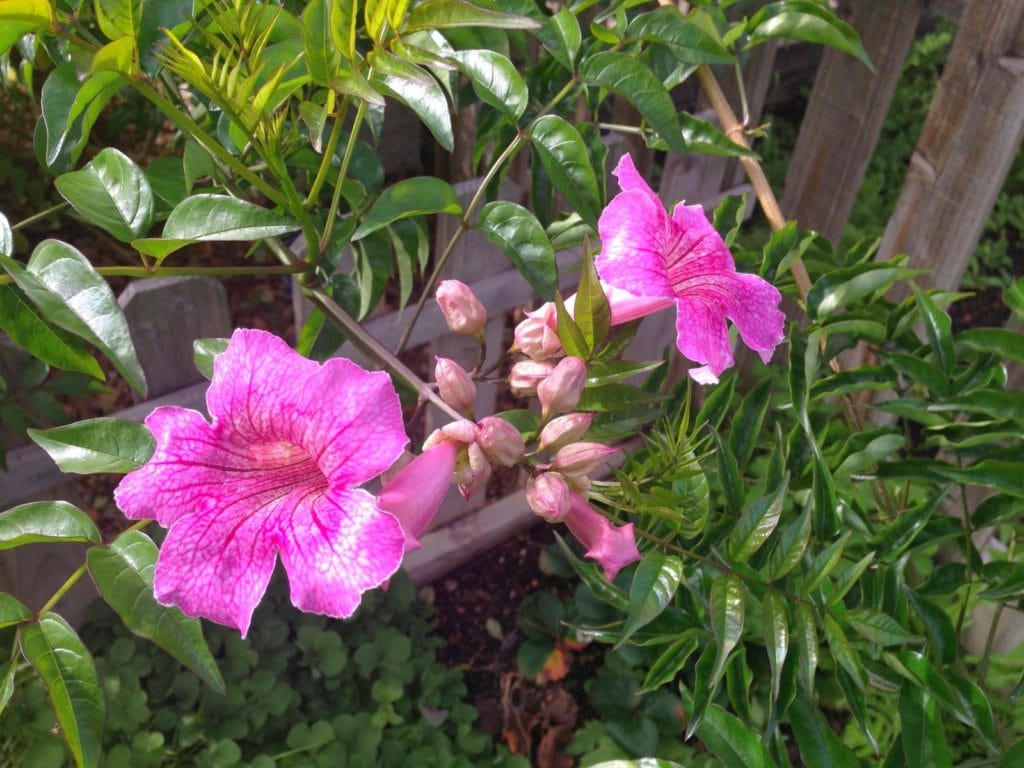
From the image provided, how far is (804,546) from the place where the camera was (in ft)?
3.54

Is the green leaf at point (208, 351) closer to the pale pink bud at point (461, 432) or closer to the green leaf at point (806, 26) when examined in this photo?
the pale pink bud at point (461, 432)

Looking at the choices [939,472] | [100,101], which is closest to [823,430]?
[939,472]

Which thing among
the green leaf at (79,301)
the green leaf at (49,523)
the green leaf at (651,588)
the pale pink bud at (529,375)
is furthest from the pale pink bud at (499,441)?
the green leaf at (49,523)

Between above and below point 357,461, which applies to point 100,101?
above

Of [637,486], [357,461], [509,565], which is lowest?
[509,565]

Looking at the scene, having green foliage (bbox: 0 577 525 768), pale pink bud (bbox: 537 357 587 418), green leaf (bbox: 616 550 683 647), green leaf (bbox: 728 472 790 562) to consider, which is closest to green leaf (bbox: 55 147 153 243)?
pale pink bud (bbox: 537 357 587 418)

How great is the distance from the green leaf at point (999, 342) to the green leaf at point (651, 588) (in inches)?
24.3

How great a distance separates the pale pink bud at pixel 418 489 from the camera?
885 millimetres

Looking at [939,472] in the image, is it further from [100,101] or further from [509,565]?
[509,565]

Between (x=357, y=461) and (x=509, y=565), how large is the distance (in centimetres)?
220

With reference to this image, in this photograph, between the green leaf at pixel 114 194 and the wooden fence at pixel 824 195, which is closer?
the green leaf at pixel 114 194

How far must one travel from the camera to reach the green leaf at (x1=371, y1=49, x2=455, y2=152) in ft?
2.83

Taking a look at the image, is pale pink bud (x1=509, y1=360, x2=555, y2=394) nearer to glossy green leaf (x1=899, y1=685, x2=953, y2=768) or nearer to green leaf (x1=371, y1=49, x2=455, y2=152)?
green leaf (x1=371, y1=49, x2=455, y2=152)

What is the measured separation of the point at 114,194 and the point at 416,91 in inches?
13.3
